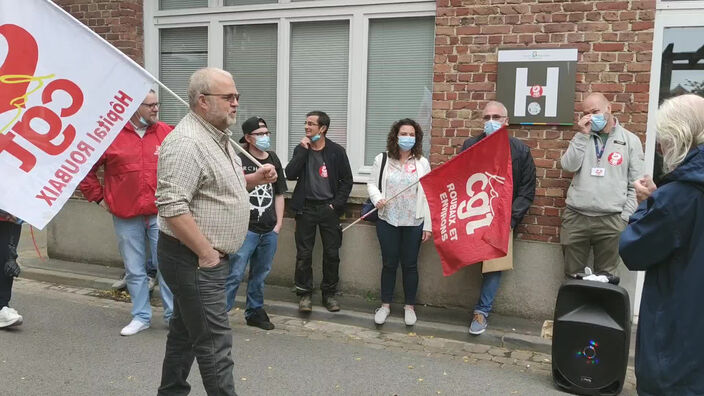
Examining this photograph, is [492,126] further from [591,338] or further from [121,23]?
[121,23]

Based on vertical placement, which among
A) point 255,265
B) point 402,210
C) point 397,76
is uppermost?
point 397,76

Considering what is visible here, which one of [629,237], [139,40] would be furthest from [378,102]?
[629,237]

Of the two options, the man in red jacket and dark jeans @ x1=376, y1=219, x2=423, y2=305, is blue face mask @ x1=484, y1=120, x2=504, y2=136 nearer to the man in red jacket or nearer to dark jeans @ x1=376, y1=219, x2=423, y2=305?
dark jeans @ x1=376, y1=219, x2=423, y2=305

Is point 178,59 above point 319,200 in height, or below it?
above

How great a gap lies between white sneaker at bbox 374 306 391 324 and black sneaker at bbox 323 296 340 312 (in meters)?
0.42

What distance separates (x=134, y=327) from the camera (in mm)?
5320

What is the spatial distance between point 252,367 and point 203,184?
207cm

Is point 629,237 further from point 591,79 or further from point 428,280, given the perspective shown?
point 428,280

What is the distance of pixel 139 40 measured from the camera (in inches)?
297

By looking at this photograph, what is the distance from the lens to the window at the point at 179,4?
24.3 ft

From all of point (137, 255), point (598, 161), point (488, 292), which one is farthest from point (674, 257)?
point (137, 255)

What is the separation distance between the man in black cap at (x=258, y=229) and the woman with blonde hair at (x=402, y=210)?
0.96m

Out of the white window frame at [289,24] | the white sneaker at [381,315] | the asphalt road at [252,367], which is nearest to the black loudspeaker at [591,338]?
the asphalt road at [252,367]

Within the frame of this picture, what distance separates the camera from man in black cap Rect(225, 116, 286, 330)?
5.34 metres
